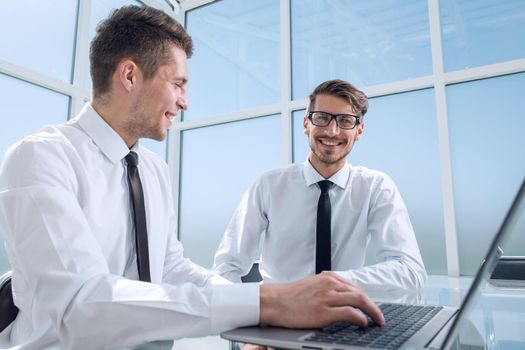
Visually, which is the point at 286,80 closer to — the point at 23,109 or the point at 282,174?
the point at 282,174

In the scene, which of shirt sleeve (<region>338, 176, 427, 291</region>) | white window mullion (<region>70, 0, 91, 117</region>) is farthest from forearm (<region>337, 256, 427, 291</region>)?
white window mullion (<region>70, 0, 91, 117</region>)

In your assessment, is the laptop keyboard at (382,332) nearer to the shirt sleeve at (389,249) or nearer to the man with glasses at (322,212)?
the shirt sleeve at (389,249)

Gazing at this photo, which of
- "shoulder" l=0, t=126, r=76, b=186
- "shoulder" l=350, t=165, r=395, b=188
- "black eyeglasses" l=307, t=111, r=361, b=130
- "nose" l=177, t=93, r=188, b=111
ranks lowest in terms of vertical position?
"shoulder" l=0, t=126, r=76, b=186

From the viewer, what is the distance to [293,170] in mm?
1866

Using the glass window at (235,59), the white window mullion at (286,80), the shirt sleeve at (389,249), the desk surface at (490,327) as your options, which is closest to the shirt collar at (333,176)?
the shirt sleeve at (389,249)

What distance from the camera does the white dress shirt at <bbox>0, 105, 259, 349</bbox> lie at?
2.07ft

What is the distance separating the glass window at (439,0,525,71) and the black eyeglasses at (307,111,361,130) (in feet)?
4.73

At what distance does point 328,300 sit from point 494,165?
95.7 inches

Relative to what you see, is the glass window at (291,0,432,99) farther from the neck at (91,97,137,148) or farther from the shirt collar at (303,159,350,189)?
the neck at (91,97,137,148)

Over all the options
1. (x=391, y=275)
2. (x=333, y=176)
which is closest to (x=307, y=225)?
(x=333, y=176)

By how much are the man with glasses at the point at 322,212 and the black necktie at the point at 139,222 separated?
0.64 m

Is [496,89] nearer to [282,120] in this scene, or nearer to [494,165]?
[494,165]

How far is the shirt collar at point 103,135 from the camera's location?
3.48ft

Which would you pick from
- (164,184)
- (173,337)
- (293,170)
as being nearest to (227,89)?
(293,170)
